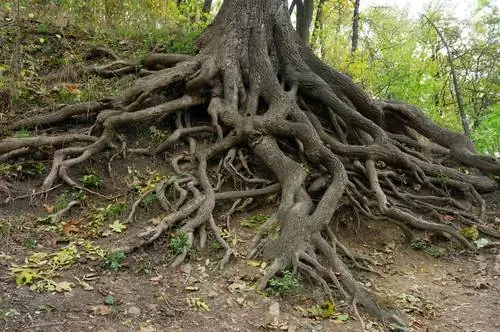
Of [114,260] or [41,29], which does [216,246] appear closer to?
[114,260]

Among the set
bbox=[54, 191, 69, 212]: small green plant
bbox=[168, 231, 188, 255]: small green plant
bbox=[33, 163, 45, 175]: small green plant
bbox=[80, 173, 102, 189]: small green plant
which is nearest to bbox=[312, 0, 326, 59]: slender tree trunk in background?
bbox=[80, 173, 102, 189]: small green plant

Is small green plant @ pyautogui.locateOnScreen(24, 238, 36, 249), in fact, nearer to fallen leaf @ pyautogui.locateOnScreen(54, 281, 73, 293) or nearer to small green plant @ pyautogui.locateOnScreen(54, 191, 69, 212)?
small green plant @ pyautogui.locateOnScreen(54, 191, 69, 212)

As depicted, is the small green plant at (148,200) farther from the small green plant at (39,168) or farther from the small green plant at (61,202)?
the small green plant at (39,168)

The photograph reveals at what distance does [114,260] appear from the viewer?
4410 millimetres

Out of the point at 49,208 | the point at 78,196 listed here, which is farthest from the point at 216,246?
the point at 49,208

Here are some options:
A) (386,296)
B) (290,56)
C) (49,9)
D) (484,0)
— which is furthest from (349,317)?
(484,0)

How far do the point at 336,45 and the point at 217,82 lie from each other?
386 inches

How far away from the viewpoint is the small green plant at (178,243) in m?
4.82

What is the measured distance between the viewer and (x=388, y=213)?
5742mm

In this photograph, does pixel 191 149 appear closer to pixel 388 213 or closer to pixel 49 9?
pixel 388 213

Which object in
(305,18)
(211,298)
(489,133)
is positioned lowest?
(211,298)

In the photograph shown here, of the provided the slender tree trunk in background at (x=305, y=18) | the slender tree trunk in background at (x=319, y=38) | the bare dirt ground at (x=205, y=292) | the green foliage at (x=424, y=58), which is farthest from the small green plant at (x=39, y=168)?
the slender tree trunk in background at (x=319, y=38)

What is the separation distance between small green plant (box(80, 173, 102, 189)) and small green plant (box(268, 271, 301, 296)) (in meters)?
2.80

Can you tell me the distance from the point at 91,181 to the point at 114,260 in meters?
1.83
